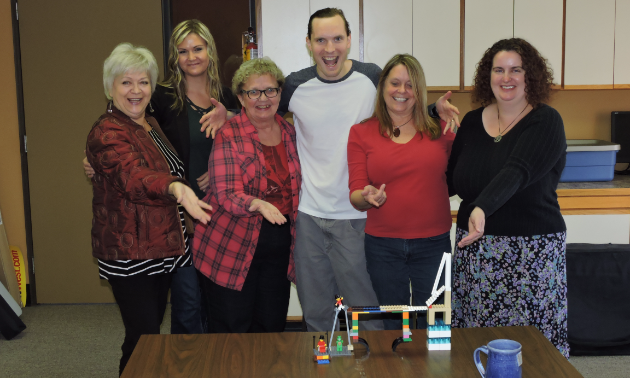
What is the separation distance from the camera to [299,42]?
3.55 metres

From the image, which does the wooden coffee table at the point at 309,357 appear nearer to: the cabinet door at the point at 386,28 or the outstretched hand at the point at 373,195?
the outstretched hand at the point at 373,195

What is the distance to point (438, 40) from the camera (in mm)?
3633

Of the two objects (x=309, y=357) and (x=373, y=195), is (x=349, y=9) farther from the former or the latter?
(x=309, y=357)

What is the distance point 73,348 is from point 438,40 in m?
2.98

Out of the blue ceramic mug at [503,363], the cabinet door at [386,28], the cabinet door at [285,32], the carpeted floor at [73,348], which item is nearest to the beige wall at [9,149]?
the carpeted floor at [73,348]

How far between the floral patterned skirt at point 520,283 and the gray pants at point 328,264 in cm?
49

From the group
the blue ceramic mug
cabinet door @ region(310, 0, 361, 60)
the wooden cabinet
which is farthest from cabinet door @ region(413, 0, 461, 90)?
the blue ceramic mug

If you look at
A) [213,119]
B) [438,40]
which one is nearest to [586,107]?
[438,40]

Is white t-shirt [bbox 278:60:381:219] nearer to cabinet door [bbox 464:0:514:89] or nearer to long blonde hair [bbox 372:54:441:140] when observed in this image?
long blonde hair [bbox 372:54:441:140]

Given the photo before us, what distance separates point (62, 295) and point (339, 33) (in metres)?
3.05

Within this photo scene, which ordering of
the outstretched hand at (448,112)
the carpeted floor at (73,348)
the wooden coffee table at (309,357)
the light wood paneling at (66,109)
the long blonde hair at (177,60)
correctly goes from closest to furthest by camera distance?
the wooden coffee table at (309,357) < the outstretched hand at (448,112) < the long blonde hair at (177,60) < the carpeted floor at (73,348) < the light wood paneling at (66,109)

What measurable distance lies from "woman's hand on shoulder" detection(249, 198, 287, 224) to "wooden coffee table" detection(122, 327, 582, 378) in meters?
0.39

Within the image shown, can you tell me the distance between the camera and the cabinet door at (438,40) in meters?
3.59

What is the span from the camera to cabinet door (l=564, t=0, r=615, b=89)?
3.62 metres
